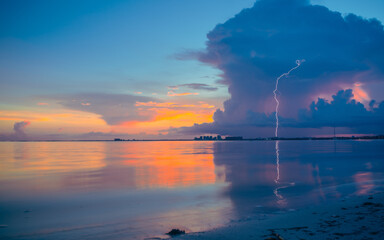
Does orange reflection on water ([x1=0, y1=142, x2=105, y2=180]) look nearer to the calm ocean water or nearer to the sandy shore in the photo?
the calm ocean water

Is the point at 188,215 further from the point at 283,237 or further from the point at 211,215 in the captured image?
the point at 283,237

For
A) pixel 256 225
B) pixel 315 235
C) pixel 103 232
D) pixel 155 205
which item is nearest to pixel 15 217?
pixel 103 232

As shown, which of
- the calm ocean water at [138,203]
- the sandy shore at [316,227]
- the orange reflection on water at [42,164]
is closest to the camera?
the sandy shore at [316,227]

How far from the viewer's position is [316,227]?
30.4 ft

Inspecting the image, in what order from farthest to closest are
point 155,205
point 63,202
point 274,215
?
point 63,202, point 155,205, point 274,215

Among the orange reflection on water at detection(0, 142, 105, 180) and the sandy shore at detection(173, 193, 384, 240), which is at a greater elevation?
the sandy shore at detection(173, 193, 384, 240)

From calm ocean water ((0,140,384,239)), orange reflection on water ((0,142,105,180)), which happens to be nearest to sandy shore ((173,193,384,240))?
calm ocean water ((0,140,384,239))

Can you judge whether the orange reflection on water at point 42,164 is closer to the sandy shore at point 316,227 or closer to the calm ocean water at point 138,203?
the calm ocean water at point 138,203

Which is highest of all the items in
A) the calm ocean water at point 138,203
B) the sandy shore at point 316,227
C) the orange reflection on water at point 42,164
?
the sandy shore at point 316,227

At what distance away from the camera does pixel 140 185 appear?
21984 mm

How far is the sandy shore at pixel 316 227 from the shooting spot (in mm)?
8292

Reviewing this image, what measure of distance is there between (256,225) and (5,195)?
56.2 ft

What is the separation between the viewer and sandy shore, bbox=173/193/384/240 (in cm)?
829

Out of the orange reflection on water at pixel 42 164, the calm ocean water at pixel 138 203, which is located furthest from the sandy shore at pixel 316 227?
the orange reflection on water at pixel 42 164
